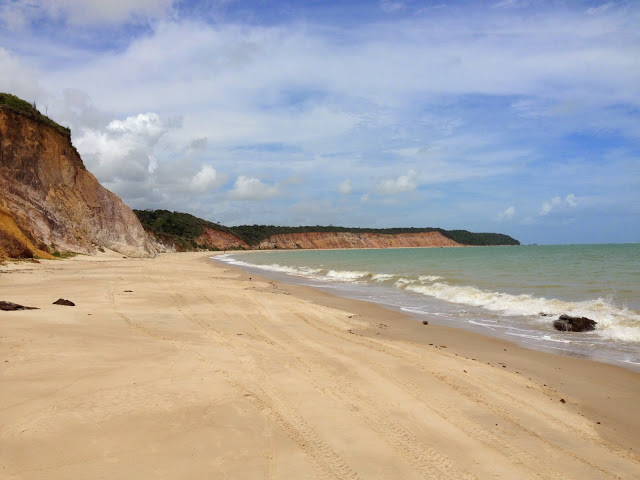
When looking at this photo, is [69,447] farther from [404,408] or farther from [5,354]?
[404,408]

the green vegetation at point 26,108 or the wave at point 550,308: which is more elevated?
the green vegetation at point 26,108

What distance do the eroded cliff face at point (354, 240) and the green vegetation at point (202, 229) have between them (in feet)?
5.45

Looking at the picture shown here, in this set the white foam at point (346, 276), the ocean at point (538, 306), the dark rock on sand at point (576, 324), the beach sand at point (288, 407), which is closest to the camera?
the beach sand at point (288, 407)

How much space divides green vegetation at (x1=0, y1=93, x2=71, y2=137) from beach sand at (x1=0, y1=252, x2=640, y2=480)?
32.8m

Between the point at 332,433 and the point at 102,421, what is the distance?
201cm

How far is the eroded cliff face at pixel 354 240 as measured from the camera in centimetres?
13325

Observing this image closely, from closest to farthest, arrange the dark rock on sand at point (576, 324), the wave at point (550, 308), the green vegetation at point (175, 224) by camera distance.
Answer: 1. the wave at point (550, 308)
2. the dark rock on sand at point (576, 324)
3. the green vegetation at point (175, 224)

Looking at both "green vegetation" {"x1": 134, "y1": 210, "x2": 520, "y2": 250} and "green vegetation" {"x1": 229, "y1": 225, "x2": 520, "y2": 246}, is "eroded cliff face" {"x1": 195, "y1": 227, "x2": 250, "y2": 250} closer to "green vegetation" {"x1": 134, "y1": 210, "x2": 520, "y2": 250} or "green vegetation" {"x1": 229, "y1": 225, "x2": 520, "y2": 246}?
"green vegetation" {"x1": 134, "y1": 210, "x2": 520, "y2": 250}

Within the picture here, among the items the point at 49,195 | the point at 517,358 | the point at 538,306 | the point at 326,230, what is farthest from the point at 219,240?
the point at 517,358

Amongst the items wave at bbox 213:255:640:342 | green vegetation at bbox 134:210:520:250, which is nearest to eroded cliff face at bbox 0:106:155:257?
wave at bbox 213:255:640:342

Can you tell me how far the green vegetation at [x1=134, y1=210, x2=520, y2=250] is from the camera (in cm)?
8956

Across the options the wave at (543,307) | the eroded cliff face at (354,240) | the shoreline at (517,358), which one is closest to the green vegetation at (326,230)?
the eroded cliff face at (354,240)

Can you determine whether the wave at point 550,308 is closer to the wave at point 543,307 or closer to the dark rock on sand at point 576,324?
the wave at point 543,307

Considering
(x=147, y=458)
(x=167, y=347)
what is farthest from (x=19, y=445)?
(x=167, y=347)
